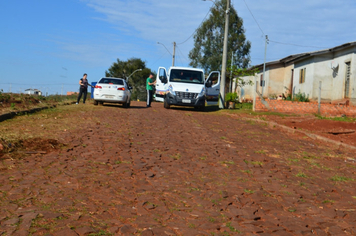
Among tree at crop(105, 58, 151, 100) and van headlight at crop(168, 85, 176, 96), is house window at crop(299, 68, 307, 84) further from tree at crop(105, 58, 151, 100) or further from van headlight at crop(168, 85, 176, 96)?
tree at crop(105, 58, 151, 100)

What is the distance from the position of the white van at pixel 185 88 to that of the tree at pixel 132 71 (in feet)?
170

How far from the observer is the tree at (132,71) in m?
75.2

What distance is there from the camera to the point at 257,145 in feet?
32.6

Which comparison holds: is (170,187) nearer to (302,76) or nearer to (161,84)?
(161,84)

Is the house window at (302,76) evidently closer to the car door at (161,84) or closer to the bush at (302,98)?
the bush at (302,98)

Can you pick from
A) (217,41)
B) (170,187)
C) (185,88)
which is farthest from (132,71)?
(170,187)

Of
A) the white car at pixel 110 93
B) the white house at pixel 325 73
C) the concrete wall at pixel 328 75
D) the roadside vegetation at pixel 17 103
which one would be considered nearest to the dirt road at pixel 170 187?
the roadside vegetation at pixel 17 103

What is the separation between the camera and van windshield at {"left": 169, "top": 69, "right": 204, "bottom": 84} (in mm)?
22078

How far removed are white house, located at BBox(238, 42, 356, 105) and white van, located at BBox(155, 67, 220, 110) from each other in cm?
298

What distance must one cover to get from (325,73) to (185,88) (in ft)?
36.1

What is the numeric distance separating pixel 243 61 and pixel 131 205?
174 feet

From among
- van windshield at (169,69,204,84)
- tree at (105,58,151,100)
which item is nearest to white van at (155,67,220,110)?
van windshield at (169,69,204,84)

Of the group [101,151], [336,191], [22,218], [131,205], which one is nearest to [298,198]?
[336,191]

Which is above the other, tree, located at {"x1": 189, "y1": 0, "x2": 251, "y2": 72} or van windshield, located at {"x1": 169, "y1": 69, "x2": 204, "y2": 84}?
tree, located at {"x1": 189, "y1": 0, "x2": 251, "y2": 72}
